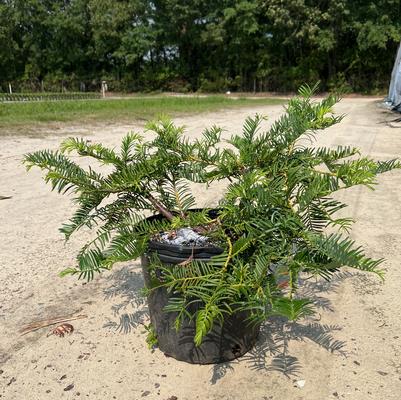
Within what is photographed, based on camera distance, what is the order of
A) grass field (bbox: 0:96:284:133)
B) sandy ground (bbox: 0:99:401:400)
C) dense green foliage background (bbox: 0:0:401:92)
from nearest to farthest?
sandy ground (bbox: 0:99:401:400)
grass field (bbox: 0:96:284:133)
dense green foliage background (bbox: 0:0:401:92)

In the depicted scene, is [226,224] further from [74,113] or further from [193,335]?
[74,113]

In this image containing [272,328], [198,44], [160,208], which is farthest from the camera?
[198,44]

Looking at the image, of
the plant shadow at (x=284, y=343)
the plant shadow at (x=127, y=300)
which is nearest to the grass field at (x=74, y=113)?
the plant shadow at (x=127, y=300)

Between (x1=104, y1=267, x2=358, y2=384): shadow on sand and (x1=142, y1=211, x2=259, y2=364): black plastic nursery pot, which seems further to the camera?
(x1=104, y1=267, x2=358, y2=384): shadow on sand

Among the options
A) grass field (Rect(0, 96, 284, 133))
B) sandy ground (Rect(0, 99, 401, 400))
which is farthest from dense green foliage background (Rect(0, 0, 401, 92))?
sandy ground (Rect(0, 99, 401, 400))

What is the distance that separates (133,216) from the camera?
2309 millimetres

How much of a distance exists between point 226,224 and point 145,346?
972 millimetres

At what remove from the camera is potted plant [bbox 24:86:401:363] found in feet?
6.02

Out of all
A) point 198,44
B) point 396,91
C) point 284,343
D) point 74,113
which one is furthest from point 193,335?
point 198,44

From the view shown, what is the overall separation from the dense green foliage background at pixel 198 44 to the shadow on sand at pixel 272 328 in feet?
89.7

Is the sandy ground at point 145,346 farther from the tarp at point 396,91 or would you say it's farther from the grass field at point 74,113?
the tarp at point 396,91

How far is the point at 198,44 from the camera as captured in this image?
3828 cm

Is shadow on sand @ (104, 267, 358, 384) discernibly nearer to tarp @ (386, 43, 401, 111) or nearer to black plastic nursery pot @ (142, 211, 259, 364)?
black plastic nursery pot @ (142, 211, 259, 364)

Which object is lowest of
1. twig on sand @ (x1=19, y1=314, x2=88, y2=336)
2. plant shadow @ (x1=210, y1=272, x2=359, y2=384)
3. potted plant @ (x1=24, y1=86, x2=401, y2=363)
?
plant shadow @ (x1=210, y1=272, x2=359, y2=384)
